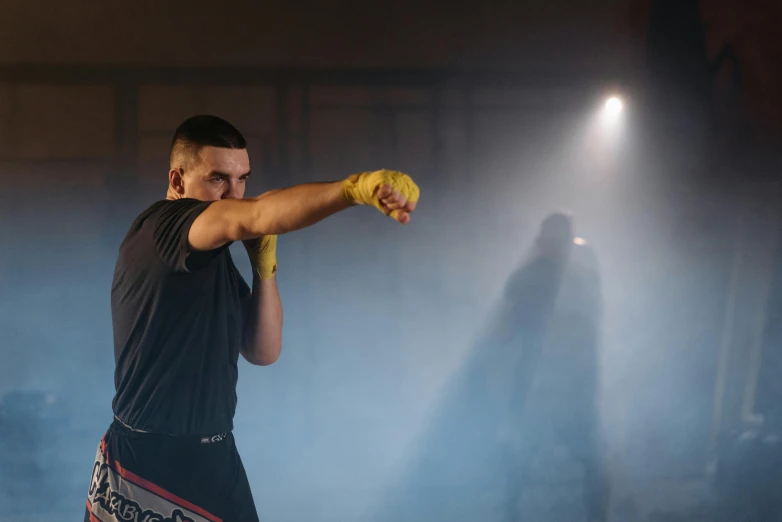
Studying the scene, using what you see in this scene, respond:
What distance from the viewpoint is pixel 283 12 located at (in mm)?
2094

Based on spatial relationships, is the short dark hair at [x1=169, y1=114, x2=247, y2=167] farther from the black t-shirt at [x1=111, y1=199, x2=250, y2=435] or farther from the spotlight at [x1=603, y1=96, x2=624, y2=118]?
the spotlight at [x1=603, y1=96, x2=624, y2=118]

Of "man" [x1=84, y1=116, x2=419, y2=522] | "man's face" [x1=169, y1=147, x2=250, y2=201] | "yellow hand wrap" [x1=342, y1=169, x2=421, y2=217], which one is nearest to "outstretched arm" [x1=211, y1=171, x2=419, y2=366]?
"yellow hand wrap" [x1=342, y1=169, x2=421, y2=217]

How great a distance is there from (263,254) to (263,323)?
185 mm

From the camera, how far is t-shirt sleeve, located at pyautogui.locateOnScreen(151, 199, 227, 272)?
109 cm

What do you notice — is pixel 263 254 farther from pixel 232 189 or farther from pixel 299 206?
pixel 299 206

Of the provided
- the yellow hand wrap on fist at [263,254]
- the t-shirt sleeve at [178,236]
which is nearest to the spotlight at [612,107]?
the yellow hand wrap on fist at [263,254]

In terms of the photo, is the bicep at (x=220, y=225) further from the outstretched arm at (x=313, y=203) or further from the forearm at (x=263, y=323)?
the forearm at (x=263, y=323)

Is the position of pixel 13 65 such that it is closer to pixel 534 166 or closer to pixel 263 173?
pixel 263 173

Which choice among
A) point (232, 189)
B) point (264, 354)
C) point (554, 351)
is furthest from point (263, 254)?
point (554, 351)

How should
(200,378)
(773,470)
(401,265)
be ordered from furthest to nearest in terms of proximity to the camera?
(773,470), (401,265), (200,378)

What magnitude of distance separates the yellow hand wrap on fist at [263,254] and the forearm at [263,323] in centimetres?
2

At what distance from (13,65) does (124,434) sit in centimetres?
135

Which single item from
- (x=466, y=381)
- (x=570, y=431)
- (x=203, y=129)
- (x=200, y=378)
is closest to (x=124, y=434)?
(x=200, y=378)

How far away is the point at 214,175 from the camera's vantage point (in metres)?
1.40
